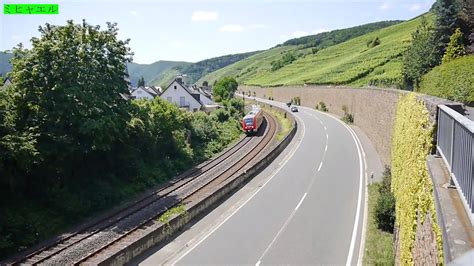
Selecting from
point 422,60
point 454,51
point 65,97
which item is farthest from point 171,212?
point 422,60

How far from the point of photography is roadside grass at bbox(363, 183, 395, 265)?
15148 mm

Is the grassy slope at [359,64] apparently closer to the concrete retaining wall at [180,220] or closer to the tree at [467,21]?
the tree at [467,21]

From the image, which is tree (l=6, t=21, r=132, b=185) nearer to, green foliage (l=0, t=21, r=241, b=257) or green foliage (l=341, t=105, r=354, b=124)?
green foliage (l=0, t=21, r=241, b=257)

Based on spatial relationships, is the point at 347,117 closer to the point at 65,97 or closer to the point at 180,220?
the point at 180,220

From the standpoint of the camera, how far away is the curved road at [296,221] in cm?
1661

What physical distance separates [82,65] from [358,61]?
3040 inches

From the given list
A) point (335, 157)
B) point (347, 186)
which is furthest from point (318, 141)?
point (347, 186)

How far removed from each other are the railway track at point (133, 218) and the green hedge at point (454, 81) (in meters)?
15.1

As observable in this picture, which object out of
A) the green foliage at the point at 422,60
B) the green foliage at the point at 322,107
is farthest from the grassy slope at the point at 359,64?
the green foliage at the point at 422,60

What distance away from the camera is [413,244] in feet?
30.3

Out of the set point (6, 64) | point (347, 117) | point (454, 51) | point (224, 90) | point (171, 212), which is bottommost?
point (171, 212)

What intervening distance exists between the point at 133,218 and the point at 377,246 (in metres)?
12.4

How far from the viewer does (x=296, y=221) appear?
65.9 ft

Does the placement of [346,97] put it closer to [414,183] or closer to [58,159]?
[58,159]
